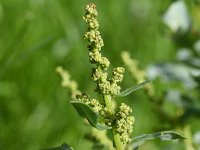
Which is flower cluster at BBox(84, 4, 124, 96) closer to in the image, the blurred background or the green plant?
the green plant

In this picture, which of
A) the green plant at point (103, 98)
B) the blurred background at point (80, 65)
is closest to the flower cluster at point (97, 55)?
the green plant at point (103, 98)

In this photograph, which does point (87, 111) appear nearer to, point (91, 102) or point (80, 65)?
point (91, 102)

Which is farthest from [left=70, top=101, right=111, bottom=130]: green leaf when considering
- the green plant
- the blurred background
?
the blurred background

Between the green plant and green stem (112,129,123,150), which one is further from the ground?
the green plant

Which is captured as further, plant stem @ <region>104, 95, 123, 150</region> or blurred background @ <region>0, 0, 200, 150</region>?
blurred background @ <region>0, 0, 200, 150</region>

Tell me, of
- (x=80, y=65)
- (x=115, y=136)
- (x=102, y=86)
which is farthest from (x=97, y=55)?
(x=80, y=65)

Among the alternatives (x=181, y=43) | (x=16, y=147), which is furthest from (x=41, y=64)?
(x=181, y=43)

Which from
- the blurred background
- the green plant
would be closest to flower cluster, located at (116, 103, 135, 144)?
the green plant

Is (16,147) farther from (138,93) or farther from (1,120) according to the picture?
(138,93)

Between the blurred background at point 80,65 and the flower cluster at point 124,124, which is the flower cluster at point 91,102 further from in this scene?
the blurred background at point 80,65

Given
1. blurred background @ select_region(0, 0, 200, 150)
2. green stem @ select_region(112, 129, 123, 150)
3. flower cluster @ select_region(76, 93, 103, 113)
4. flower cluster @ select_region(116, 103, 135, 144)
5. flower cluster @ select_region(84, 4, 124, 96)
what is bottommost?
green stem @ select_region(112, 129, 123, 150)
